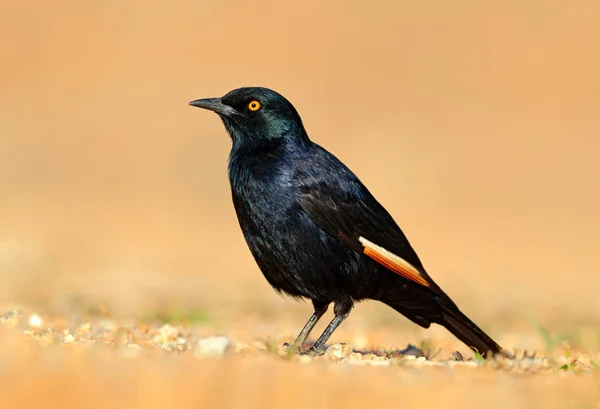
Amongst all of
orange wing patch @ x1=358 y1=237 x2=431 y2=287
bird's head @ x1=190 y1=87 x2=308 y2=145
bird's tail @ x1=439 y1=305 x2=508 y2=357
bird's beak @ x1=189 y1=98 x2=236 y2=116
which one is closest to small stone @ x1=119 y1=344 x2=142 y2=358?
orange wing patch @ x1=358 y1=237 x2=431 y2=287

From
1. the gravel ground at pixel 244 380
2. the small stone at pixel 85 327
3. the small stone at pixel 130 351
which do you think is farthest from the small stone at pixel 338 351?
the small stone at pixel 85 327

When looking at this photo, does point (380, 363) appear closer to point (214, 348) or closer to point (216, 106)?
point (214, 348)

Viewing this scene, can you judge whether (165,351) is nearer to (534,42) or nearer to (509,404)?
(509,404)

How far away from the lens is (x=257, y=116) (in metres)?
8.53

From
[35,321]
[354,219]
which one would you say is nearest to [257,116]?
[354,219]

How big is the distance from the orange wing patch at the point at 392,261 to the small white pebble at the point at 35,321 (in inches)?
84.4

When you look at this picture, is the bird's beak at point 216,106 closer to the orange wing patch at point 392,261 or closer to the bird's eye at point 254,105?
the bird's eye at point 254,105

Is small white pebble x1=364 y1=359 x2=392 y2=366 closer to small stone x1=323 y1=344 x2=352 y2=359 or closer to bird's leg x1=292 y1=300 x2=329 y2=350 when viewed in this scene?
small stone x1=323 y1=344 x2=352 y2=359

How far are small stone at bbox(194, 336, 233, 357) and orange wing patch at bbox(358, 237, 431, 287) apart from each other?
1402 mm

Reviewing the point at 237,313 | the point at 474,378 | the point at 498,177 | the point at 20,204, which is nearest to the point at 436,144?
the point at 498,177

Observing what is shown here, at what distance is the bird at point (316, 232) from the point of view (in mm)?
7781

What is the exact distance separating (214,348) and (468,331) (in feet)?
7.36

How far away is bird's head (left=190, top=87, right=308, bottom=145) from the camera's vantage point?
8.43 metres

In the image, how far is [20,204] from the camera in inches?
756
